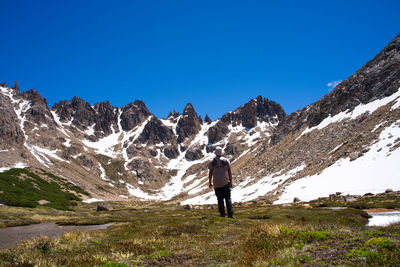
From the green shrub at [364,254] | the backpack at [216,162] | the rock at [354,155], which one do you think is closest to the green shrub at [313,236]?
the green shrub at [364,254]

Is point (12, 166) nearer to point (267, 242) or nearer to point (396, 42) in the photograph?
point (267, 242)

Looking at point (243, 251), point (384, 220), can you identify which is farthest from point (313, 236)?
point (384, 220)

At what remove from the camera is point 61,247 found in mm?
8797

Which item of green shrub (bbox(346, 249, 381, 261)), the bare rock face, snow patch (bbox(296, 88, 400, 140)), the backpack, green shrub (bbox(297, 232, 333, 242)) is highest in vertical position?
the bare rock face

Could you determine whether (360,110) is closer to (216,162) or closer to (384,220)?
(384,220)

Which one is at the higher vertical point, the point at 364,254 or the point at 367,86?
the point at 367,86

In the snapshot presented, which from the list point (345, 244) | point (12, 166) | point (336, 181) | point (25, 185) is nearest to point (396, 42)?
point (336, 181)

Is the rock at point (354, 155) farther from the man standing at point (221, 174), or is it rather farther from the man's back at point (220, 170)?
the man's back at point (220, 170)

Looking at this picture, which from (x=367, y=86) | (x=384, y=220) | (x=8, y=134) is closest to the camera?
Result: (x=384, y=220)

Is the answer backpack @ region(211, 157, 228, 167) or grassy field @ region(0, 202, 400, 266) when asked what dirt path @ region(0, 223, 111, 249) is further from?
backpack @ region(211, 157, 228, 167)

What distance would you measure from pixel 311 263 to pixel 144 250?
5.45 meters

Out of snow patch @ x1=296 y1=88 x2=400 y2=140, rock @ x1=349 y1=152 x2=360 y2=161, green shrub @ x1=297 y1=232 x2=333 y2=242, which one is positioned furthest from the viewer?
snow patch @ x1=296 y1=88 x2=400 y2=140

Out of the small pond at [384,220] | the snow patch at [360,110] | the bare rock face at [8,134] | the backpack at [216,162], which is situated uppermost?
the bare rock face at [8,134]

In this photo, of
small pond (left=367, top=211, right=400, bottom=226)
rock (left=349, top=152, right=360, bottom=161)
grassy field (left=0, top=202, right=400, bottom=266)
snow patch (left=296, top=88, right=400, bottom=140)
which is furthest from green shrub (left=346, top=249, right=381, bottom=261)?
snow patch (left=296, top=88, right=400, bottom=140)
